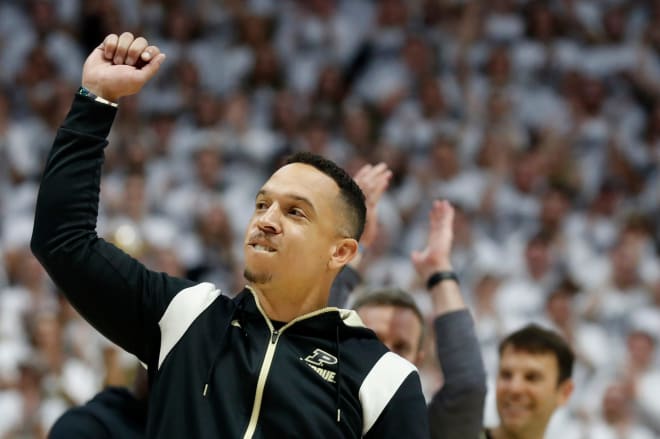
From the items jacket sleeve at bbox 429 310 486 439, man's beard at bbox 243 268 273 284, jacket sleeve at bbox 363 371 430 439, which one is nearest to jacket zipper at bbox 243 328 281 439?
man's beard at bbox 243 268 273 284

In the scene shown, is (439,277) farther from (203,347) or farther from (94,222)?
(94,222)

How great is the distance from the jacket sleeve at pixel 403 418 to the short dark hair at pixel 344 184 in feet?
1.49

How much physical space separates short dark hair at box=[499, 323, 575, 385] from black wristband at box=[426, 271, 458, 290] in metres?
0.56

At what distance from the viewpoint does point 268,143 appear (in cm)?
947

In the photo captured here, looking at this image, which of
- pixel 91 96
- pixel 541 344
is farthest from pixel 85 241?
pixel 541 344

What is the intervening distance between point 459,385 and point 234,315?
867 millimetres

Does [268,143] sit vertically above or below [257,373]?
above

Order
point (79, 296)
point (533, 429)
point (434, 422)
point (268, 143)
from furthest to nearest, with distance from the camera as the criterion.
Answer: point (268, 143) → point (533, 429) → point (434, 422) → point (79, 296)

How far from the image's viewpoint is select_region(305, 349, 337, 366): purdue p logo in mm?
2543

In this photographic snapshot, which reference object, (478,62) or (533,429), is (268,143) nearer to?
(478,62)

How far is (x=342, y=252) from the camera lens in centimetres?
271

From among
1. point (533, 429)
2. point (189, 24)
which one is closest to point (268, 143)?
point (189, 24)

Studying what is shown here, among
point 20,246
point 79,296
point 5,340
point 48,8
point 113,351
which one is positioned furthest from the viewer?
point 48,8

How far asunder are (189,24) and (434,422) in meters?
7.73
